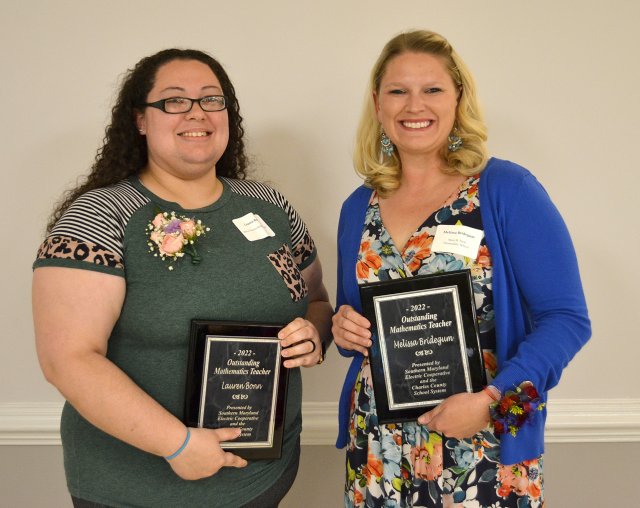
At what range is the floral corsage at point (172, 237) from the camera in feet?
5.66

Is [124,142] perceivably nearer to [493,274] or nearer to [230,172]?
[230,172]

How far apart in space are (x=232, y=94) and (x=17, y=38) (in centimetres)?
124

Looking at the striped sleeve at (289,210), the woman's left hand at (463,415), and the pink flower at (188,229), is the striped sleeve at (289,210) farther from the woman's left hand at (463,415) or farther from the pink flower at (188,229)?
the woman's left hand at (463,415)

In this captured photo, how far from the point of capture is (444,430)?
1.73 metres

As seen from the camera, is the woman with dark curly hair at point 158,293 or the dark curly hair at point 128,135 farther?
the dark curly hair at point 128,135

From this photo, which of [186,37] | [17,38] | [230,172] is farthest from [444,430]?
[17,38]

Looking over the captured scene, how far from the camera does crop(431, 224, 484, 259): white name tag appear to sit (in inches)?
71.2

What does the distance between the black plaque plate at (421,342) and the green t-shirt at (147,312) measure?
353 mm

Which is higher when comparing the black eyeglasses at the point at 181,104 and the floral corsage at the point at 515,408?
the black eyeglasses at the point at 181,104

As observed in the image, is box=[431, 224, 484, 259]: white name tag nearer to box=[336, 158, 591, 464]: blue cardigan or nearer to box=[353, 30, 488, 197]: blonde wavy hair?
box=[336, 158, 591, 464]: blue cardigan

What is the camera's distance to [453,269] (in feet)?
5.98

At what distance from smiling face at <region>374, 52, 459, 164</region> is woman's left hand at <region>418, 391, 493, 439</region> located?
0.75 m

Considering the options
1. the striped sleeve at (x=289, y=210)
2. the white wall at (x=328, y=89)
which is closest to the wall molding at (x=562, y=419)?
the white wall at (x=328, y=89)

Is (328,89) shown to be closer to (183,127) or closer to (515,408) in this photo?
(183,127)
